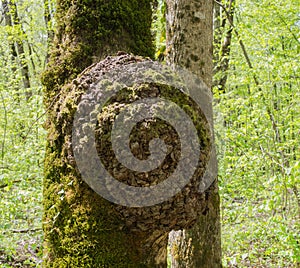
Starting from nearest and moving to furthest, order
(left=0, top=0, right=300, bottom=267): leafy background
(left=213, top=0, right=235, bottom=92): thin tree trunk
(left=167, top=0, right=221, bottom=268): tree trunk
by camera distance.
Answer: (left=167, top=0, right=221, bottom=268): tree trunk → (left=0, top=0, right=300, bottom=267): leafy background → (left=213, top=0, right=235, bottom=92): thin tree trunk

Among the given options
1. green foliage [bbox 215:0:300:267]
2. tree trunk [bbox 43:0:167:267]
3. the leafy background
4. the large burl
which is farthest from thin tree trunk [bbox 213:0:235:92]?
the large burl

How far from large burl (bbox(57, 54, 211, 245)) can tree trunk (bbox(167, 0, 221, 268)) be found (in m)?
1.61

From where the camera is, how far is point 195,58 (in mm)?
3018

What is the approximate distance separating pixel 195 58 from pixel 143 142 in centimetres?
196

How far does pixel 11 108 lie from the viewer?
6.44 meters

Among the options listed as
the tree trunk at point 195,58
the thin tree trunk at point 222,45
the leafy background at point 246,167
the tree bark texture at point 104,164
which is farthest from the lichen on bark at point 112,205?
the thin tree trunk at point 222,45

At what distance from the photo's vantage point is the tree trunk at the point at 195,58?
2949 millimetres

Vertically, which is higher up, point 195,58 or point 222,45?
point 222,45

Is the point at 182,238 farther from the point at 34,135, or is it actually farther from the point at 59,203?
the point at 34,135

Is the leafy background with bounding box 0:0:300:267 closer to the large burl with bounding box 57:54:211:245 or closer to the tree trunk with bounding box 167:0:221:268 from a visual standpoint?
the tree trunk with bounding box 167:0:221:268

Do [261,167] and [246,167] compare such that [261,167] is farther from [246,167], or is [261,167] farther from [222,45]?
[222,45]

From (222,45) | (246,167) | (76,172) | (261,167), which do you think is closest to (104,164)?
(76,172)

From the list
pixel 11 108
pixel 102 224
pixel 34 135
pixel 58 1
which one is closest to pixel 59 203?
pixel 102 224

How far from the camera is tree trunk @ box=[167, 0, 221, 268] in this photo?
2.95 meters
